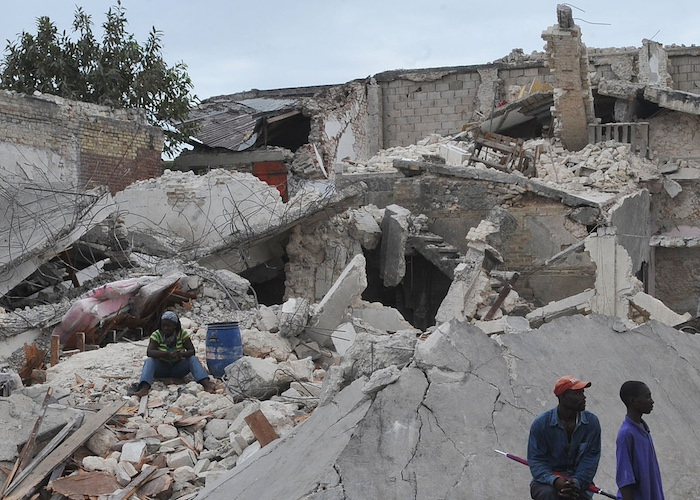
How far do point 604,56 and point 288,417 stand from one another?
20.5 m

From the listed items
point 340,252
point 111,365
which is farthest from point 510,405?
point 340,252

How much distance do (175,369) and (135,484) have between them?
7.24 ft

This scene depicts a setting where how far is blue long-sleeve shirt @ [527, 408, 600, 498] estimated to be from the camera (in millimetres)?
4816

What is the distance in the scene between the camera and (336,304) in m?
11.8

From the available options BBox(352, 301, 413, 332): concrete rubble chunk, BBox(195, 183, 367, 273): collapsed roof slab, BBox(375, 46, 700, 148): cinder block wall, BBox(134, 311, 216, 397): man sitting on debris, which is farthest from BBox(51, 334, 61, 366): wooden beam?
BBox(375, 46, 700, 148): cinder block wall

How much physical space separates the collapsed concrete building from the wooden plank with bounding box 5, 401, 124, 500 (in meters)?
0.03

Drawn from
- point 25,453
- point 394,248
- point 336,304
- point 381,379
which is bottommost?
point 394,248

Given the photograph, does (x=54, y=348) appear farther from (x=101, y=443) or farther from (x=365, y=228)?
(x=365, y=228)

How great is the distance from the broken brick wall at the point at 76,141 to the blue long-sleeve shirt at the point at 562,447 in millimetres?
13220

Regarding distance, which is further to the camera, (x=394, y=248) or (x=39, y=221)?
(x=394, y=248)

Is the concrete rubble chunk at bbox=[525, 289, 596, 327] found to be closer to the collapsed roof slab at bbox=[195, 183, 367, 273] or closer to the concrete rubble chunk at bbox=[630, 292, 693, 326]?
the concrete rubble chunk at bbox=[630, 292, 693, 326]

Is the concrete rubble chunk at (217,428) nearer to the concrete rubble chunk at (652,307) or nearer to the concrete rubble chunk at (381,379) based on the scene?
the concrete rubble chunk at (381,379)

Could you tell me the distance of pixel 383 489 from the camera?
17.3 ft

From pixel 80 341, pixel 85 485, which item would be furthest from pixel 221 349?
pixel 85 485
